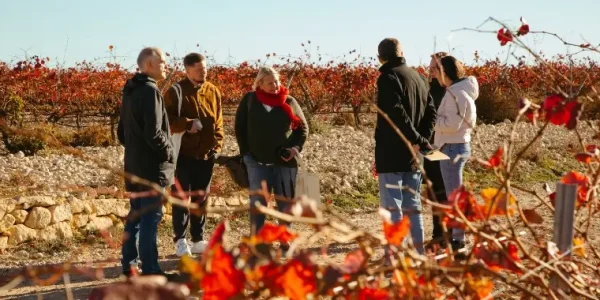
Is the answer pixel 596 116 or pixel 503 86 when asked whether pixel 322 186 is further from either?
pixel 596 116

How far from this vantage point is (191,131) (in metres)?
6.03

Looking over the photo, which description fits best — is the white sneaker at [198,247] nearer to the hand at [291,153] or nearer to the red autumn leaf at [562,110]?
the hand at [291,153]

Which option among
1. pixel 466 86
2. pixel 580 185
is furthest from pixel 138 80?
pixel 580 185

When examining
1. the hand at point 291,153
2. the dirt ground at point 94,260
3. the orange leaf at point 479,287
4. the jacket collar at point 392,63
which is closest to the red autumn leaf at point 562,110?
the orange leaf at point 479,287

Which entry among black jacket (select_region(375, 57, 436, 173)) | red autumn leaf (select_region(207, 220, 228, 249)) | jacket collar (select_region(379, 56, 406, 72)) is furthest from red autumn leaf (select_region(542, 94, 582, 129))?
jacket collar (select_region(379, 56, 406, 72))

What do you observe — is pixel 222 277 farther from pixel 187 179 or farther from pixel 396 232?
pixel 187 179

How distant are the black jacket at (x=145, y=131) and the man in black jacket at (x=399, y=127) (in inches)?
54.3

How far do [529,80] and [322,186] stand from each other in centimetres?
1104

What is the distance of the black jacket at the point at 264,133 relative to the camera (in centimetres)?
612

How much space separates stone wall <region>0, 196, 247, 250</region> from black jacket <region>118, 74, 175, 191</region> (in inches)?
52.8

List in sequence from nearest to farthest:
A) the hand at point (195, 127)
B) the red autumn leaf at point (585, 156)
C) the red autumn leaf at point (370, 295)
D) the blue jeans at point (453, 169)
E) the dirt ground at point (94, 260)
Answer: the red autumn leaf at point (370, 295) → the red autumn leaf at point (585, 156) → the dirt ground at point (94, 260) → the blue jeans at point (453, 169) → the hand at point (195, 127)

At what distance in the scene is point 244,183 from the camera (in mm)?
6438

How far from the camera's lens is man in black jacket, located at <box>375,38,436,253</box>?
518 cm

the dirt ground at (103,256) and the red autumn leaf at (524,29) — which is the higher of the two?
the red autumn leaf at (524,29)
